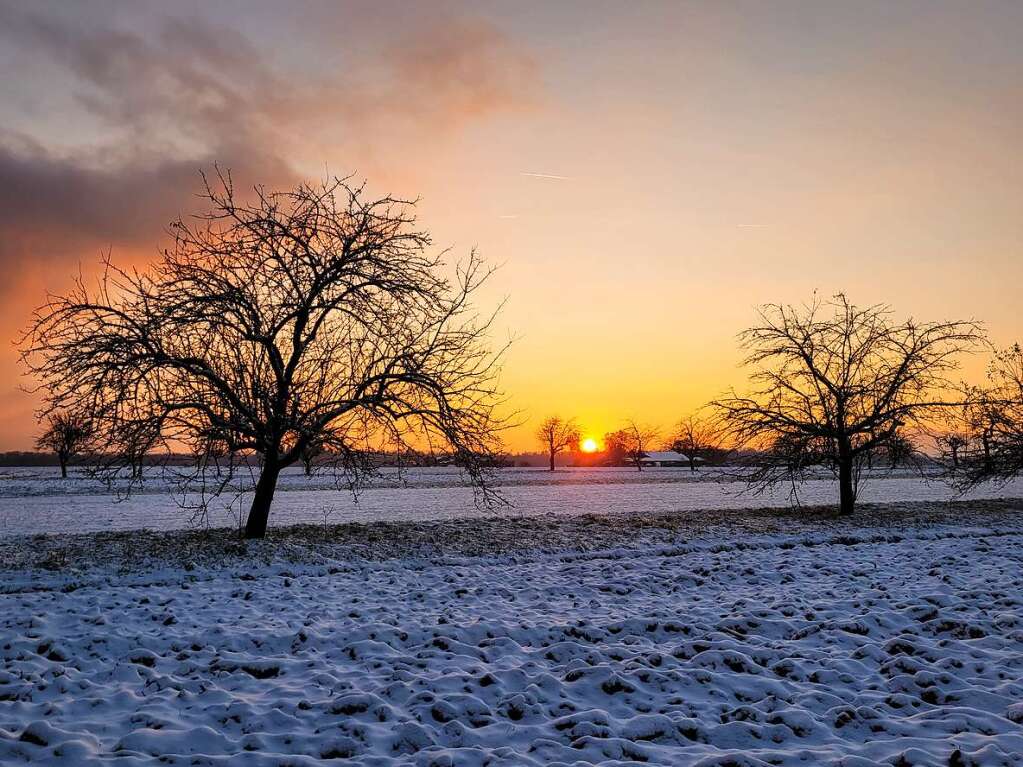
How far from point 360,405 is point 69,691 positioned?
10.2m

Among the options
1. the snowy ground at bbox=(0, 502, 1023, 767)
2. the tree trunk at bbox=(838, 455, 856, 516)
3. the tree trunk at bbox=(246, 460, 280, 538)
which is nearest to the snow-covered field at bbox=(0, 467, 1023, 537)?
the tree trunk at bbox=(246, 460, 280, 538)

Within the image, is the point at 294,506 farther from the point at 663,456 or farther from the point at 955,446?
the point at 663,456

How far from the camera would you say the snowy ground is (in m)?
5.10

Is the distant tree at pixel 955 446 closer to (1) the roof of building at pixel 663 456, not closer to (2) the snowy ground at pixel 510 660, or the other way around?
(2) the snowy ground at pixel 510 660

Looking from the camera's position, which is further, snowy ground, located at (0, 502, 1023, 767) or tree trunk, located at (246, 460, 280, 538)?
tree trunk, located at (246, 460, 280, 538)

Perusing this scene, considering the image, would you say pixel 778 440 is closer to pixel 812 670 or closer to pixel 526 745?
pixel 812 670

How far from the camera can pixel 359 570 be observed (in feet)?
43.3

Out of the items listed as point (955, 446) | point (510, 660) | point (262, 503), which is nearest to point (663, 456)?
point (955, 446)

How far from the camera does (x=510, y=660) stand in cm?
716

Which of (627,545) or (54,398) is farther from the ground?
(54,398)

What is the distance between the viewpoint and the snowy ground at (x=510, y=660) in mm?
5098

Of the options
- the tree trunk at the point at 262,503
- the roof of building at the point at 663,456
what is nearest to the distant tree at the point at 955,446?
the tree trunk at the point at 262,503

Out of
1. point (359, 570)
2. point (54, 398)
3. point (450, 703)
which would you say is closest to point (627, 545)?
point (359, 570)

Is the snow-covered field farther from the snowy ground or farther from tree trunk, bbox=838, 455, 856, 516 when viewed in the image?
the snowy ground
